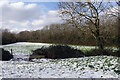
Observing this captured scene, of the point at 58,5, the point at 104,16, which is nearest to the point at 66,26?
the point at 58,5

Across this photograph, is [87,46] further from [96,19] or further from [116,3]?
[116,3]

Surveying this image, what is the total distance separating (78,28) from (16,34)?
4.12 m

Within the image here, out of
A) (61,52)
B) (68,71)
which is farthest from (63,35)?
(68,71)

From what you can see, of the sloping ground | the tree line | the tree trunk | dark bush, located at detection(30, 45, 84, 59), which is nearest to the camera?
the sloping ground

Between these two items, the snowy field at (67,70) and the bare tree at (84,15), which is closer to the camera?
the snowy field at (67,70)

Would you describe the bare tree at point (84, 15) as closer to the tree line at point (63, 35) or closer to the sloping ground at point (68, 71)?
the tree line at point (63, 35)

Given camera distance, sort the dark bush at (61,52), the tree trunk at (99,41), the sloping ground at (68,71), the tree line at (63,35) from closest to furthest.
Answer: the sloping ground at (68,71) < the tree line at (63,35) < the dark bush at (61,52) < the tree trunk at (99,41)

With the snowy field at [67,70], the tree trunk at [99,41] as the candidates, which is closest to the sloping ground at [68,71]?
the snowy field at [67,70]

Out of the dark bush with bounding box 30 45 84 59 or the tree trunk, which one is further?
the tree trunk

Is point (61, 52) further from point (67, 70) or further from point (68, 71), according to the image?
point (68, 71)

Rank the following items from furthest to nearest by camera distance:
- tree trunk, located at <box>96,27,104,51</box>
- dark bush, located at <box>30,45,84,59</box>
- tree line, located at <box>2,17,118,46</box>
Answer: tree trunk, located at <box>96,27,104,51</box> → dark bush, located at <box>30,45,84,59</box> → tree line, located at <box>2,17,118,46</box>

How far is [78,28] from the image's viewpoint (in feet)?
26.0

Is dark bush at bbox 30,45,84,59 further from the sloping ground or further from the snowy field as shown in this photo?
the sloping ground

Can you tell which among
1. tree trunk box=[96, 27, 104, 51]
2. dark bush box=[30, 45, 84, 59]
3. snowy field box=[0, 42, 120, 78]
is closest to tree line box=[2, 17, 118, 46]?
tree trunk box=[96, 27, 104, 51]
